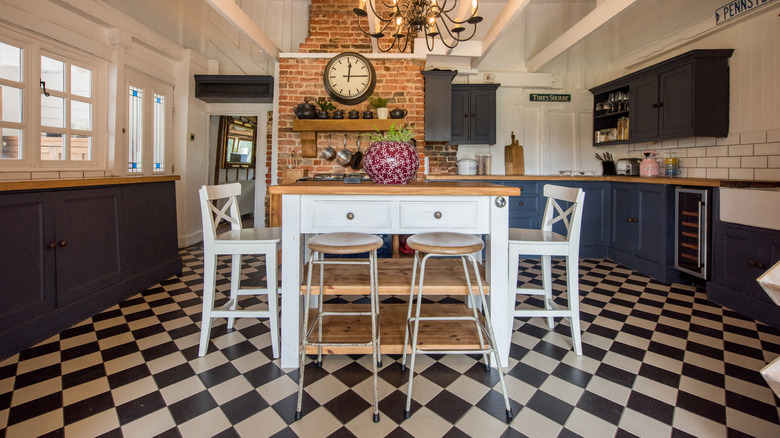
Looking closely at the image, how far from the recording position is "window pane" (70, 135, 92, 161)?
3.56m

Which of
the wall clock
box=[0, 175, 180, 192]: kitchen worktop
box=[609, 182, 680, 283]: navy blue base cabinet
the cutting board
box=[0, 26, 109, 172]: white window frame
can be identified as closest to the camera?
box=[0, 175, 180, 192]: kitchen worktop

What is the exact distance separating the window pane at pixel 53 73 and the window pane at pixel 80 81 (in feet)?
0.35

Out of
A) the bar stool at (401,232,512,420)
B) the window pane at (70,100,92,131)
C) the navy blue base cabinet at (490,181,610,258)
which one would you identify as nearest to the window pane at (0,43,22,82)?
the window pane at (70,100,92,131)

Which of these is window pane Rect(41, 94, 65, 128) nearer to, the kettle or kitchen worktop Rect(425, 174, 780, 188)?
kitchen worktop Rect(425, 174, 780, 188)

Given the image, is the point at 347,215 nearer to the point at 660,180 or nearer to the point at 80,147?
A: the point at 80,147

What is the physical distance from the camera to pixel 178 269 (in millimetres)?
3877

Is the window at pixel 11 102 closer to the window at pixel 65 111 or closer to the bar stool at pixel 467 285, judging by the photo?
the window at pixel 65 111

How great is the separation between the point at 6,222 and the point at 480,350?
2827 millimetres

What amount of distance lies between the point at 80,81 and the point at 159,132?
4.21 feet

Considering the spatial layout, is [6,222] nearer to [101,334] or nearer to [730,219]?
[101,334]

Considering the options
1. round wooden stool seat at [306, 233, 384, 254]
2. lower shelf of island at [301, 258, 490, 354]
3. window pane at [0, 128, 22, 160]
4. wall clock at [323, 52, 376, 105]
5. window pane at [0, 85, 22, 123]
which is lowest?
lower shelf of island at [301, 258, 490, 354]

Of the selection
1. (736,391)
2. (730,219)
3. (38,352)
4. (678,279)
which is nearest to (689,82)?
(730,219)

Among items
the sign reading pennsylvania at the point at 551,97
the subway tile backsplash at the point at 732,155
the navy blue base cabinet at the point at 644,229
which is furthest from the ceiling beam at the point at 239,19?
the subway tile backsplash at the point at 732,155

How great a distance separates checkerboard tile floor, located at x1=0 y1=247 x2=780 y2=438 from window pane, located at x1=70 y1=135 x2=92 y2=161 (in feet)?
6.30
